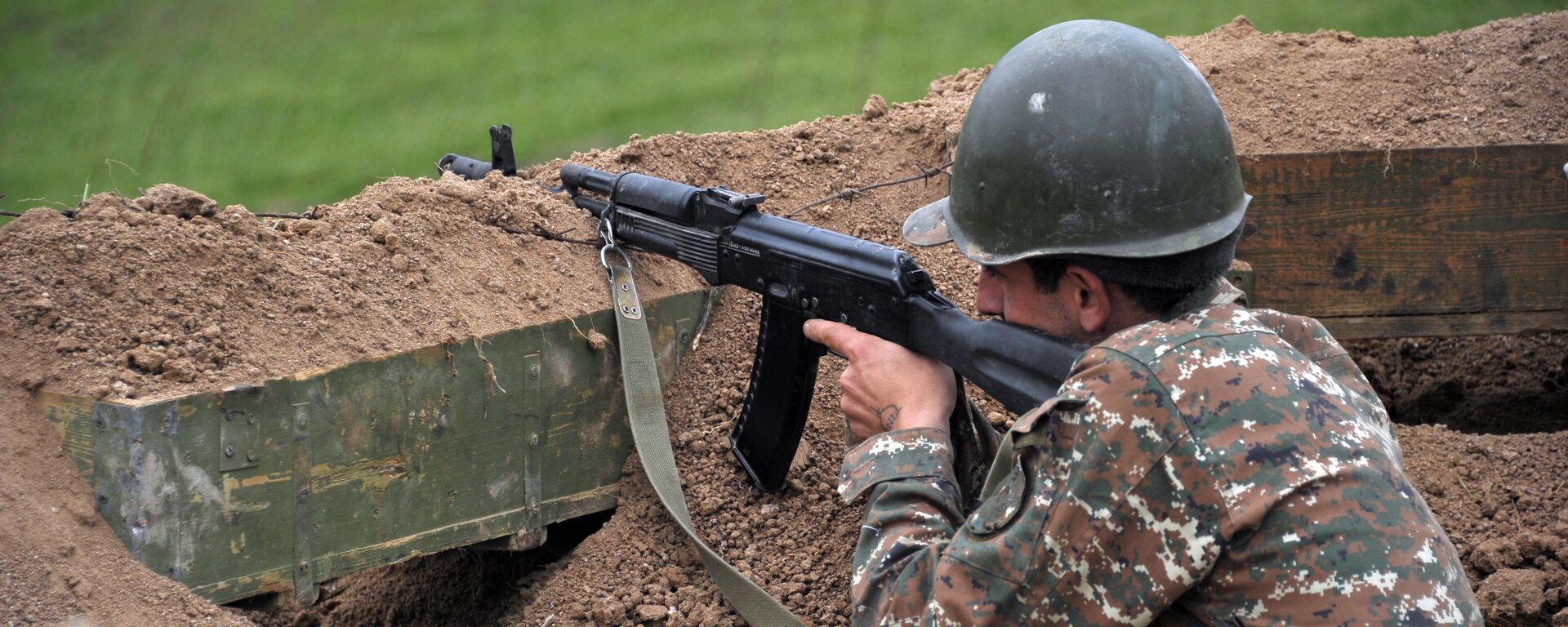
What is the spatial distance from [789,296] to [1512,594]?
2.34 metres

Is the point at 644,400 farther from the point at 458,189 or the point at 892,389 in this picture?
the point at 892,389

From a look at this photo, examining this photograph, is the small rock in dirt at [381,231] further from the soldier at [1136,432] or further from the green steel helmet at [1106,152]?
the green steel helmet at [1106,152]

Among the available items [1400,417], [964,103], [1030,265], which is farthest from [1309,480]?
[1400,417]

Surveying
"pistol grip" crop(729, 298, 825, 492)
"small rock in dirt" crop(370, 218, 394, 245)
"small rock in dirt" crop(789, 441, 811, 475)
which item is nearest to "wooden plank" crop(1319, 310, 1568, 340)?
"small rock in dirt" crop(789, 441, 811, 475)

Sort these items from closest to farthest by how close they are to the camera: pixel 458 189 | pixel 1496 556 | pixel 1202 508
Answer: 1. pixel 1202 508
2. pixel 1496 556
3. pixel 458 189

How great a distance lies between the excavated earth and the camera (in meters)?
2.98

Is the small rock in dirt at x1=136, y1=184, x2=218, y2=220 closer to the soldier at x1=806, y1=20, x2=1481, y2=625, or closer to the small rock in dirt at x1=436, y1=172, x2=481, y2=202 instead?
the small rock in dirt at x1=436, y1=172, x2=481, y2=202

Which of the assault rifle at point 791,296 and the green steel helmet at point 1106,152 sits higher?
the green steel helmet at point 1106,152

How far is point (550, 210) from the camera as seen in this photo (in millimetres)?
4180

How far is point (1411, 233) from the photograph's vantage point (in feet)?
16.4

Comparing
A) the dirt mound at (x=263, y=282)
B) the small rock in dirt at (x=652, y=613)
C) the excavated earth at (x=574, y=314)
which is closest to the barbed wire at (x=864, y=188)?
the excavated earth at (x=574, y=314)

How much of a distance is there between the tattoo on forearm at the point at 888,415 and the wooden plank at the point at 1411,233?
2.67m

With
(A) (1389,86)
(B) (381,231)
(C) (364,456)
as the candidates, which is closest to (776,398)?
(C) (364,456)

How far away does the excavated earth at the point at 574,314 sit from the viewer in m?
2.98
